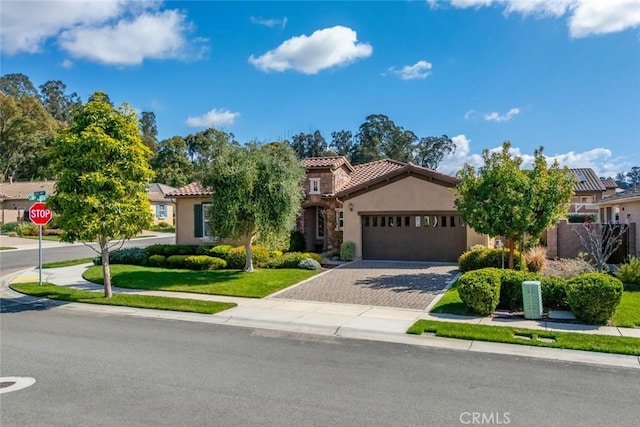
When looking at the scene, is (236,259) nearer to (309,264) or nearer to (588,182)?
(309,264)

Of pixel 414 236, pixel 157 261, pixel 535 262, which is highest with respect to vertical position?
pixel 414 236

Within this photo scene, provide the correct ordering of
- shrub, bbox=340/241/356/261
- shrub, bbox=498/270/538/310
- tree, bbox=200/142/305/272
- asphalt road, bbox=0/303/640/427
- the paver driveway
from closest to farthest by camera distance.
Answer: asphalt road, bbox=0/303/640/427 → shrub, bbox=498/270/538/310 → the paver driveway → tree, bbox=200/142/305/272 → shrub, bbox=340/241/356/261

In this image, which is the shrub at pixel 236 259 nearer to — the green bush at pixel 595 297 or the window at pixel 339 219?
the window at pixel 339 219

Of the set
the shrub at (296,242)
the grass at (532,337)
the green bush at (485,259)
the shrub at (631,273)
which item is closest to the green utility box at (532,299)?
the grass at (532,337)

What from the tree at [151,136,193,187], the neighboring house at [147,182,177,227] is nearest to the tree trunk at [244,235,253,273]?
the neighboring house at [147,182,177,227]

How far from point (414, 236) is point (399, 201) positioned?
172cm

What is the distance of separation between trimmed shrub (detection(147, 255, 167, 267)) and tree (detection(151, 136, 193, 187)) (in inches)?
1737

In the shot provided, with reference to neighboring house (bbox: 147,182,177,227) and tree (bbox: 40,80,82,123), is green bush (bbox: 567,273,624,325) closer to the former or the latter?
neighboring house (bbox: 147,182,177,227)

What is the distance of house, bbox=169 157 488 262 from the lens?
19.6 meters

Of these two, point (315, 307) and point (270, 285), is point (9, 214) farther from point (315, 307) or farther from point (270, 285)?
point (315, 307)

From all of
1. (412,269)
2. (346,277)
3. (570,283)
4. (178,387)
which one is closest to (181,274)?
(346,277)

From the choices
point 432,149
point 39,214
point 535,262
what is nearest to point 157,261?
point 39,214

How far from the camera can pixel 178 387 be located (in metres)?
6.34

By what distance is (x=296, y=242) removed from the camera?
22.9 m
